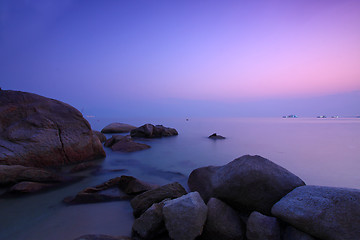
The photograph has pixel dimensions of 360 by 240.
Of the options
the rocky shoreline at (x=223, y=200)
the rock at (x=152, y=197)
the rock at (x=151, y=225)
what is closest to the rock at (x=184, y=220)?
the rocky shoreline at (x=223, y=200)

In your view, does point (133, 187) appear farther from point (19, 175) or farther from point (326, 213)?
point (326, 213)

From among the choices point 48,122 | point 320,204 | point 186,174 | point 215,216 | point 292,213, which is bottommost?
point 186,174

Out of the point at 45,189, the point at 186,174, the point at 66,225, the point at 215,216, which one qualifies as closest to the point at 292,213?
the point at 215,216

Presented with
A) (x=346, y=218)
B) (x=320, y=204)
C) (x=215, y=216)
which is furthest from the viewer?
(x=215, y=216)

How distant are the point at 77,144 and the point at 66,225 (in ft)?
15.4

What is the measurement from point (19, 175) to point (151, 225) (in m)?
4.54

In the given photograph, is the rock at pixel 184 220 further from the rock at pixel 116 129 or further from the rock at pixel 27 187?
the rock at pixel 116 129

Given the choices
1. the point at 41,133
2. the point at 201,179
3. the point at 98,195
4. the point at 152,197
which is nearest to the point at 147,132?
the point at 41,133

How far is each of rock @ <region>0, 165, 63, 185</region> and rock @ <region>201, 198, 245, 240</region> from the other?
4.81 m

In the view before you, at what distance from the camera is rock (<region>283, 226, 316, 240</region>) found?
2.33 metres

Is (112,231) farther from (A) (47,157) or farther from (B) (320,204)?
(A) (47,157)

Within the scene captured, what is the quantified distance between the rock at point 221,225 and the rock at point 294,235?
60 centimetres

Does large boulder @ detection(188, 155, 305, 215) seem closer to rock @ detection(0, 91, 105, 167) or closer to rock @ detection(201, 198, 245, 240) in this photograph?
rock @ detection(201, 198, 245, 240)

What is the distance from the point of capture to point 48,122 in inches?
267
